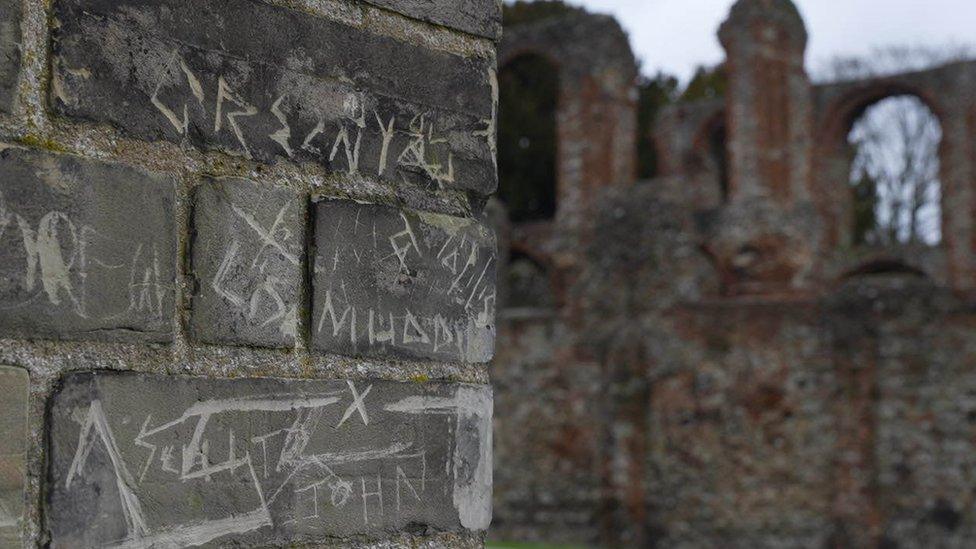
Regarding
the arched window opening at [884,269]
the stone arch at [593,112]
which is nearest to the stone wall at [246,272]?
the stone arch at [593,112]

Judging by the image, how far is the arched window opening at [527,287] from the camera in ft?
74.8

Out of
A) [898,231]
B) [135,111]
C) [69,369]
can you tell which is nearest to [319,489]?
[69,369]

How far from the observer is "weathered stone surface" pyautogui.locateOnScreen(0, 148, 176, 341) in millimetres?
1353

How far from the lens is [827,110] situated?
2084cm

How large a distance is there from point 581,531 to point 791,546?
8.20 feet

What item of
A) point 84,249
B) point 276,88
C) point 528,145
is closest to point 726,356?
point 276,88

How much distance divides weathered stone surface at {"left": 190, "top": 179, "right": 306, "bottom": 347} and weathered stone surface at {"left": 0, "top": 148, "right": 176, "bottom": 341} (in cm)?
5

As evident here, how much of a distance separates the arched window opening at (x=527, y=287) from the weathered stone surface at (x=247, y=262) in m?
20.7

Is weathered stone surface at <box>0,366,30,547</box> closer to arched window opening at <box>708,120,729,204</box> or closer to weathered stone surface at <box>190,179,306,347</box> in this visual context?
weathered stone surface at <box>190,179,306,347</box>

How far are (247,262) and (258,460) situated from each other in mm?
247

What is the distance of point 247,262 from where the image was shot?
1558 mm

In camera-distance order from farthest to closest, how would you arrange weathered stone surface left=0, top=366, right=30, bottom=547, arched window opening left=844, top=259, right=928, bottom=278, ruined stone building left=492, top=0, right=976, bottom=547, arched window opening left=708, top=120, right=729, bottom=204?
arched window opening left=708, top=120, right=729, bottom=204
arched window opening left=844, top=259, right=928, bottom=278
ruined stone building left=492, top=0, right=976, bottom=547
weathered stone surface left=0, top=366, right=30, bottom=547

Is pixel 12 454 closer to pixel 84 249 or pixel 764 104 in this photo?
pixel 84 249

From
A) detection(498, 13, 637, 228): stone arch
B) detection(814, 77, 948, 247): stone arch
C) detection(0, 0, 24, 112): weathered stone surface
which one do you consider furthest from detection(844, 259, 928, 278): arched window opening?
detection(0, 0, 24, 112): weathered stone surface
